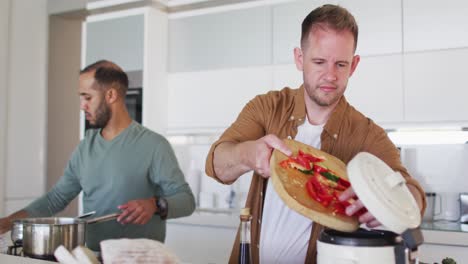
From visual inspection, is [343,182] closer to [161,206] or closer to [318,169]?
[318,169]

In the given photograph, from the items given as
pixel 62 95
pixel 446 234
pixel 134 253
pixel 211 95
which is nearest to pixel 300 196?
pixel 134 253

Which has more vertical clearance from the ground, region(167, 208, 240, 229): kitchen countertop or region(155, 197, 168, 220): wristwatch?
region(155, 197, 168, 220): wristwatch

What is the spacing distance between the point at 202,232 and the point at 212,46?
46.8 inches

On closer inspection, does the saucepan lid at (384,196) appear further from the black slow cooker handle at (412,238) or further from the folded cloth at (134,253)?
the folded cloth at (134,253)

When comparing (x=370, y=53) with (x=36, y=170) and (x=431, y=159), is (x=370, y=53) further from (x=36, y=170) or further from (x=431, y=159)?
(x=36, y=170)

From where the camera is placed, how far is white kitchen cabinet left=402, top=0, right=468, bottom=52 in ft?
8.64

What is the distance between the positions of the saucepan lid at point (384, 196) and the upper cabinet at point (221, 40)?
2361mm

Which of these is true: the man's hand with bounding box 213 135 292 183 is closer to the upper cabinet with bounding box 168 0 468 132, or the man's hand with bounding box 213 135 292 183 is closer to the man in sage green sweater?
the man in sage green sweater

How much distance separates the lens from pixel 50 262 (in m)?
1.21

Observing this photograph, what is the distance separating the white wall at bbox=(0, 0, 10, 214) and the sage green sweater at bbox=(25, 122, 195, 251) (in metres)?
1.18

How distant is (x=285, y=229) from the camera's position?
1357mm

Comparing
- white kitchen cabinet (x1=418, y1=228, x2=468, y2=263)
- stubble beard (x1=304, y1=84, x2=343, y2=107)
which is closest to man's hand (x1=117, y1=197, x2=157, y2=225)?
stubble beard (x1=304, y1=84, x2=343, y2=107)

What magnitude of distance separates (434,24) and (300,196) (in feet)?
6.84

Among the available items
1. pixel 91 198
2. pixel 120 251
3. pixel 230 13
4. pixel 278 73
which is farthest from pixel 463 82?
pixel 120 251
